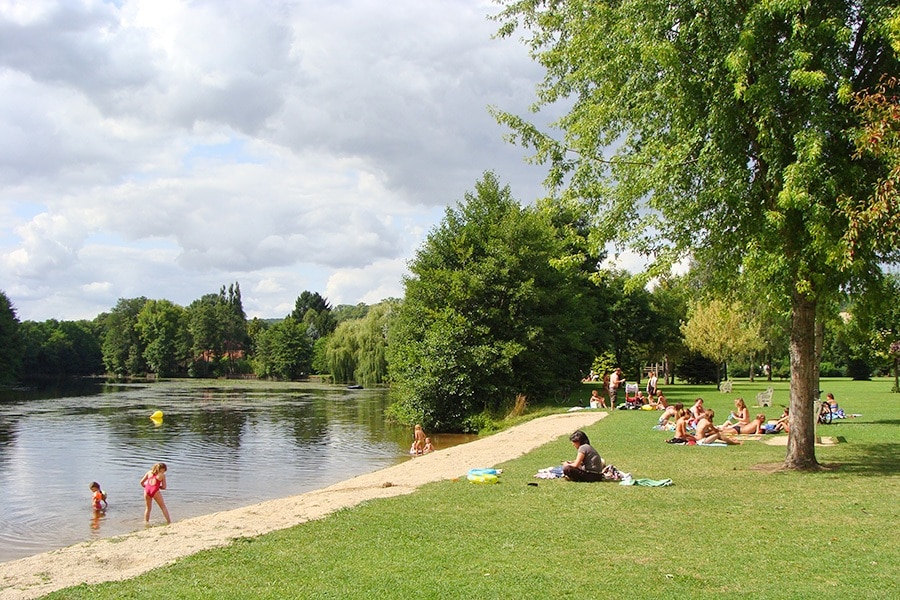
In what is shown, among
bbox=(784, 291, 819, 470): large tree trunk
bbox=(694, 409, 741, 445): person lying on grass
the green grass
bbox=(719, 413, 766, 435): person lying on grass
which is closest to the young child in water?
bbox=(694, 409, 741, 445): person lying on grass

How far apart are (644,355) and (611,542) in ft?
181

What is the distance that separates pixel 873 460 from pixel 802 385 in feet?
10.5

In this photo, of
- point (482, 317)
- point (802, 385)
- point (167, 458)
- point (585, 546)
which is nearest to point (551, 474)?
point (802, 385)

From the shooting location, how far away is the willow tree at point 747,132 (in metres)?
11.6

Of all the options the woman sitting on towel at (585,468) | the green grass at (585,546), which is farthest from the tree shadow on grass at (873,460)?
the woman sitting on towel at (585,468)

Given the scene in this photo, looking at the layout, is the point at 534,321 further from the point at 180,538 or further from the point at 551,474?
the point at 180,538

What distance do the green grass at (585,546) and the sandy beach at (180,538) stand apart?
0.58 m

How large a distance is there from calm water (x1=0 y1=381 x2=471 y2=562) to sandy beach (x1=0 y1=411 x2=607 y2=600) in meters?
2.12

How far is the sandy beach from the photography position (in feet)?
28.4

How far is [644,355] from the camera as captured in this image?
61.6 metres

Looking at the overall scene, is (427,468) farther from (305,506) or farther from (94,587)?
(94,587)

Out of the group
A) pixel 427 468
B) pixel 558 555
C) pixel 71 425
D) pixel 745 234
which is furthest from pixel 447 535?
pixel 71 425

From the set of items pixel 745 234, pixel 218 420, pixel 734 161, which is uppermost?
pixel 734 161

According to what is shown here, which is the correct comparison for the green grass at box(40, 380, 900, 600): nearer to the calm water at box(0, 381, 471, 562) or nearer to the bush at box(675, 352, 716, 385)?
the calm water at box(0, 381, 471, 562)
